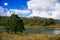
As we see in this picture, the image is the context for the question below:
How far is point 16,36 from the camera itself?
2941 millimetres

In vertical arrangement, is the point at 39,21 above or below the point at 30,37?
above

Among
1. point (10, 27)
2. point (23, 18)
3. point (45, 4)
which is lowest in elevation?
point (10, 27)

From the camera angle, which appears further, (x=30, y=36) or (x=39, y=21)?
(x=39, y=21)

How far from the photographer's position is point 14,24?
300cm

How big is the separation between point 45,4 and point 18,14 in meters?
0.65

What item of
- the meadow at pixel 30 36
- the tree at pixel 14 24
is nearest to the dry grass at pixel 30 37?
the meadow at pixel 30 36

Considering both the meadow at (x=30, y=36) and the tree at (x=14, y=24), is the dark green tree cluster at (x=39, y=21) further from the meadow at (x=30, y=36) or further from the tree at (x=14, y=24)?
the meadow at (x=30, y=36)

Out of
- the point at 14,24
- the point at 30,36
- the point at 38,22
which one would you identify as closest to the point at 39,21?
the point at 38,22

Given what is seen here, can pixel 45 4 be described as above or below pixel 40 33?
above

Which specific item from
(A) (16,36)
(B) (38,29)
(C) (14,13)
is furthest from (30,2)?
A: (A) (16,36)

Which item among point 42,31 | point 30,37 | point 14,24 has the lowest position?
point 30,37

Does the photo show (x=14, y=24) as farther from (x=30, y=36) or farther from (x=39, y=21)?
(x=39, y=21)

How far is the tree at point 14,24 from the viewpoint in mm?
2973

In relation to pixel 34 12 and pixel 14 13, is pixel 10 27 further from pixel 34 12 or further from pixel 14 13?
pixel 34 12
